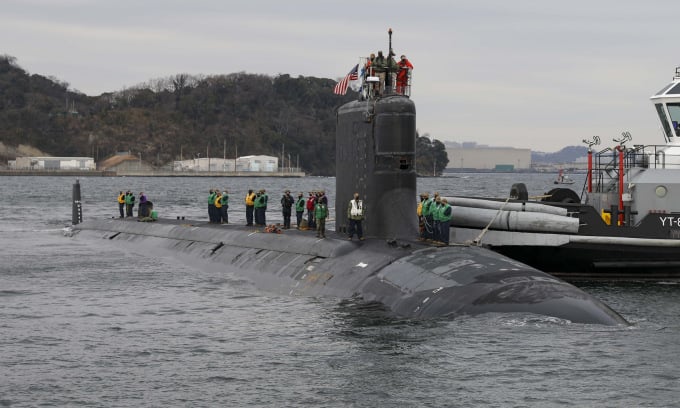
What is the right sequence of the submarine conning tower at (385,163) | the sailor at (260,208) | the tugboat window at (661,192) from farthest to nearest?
the sailor at (260,208) → the tugboat window at (661,192) → the submarine conning tower at (385,163)

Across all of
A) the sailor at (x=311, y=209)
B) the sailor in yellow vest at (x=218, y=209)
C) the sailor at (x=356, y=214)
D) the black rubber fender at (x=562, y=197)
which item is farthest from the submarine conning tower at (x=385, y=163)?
the sailor in yellow vest at (x=218, y=209)

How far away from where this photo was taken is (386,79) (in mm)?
23875

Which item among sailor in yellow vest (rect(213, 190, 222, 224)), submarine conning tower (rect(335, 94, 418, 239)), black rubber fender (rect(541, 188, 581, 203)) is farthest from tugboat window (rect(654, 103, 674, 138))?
sailor in yellow vest (rect(213, 190, 222, 224))

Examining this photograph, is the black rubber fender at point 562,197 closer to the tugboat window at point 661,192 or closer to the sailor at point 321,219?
the tugboat window at point 661,192

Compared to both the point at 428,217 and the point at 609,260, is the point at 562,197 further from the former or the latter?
the point at 428,217

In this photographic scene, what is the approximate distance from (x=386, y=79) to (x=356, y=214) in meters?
3.63

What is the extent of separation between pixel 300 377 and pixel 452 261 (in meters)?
5.50

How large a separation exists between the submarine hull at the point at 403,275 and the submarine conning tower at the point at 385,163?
2.34ft

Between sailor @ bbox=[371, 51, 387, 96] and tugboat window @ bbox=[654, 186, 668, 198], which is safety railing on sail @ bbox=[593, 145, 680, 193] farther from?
sailor @ bbox=[371, 51, 387, 96]

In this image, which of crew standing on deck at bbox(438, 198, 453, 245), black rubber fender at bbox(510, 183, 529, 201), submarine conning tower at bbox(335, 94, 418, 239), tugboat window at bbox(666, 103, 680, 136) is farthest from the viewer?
tugboat window at bbox(666, 103, 680, 136)

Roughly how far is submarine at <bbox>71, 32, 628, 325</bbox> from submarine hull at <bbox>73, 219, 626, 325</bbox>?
0.03 meters

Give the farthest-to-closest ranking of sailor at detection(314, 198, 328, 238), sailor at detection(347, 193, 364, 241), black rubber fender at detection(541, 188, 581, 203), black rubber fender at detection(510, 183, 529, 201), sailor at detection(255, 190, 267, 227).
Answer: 1. sailor at detection(255, 190, 267, 227)
2. black rubber fender at detection(541, 188, 581, 203)
3. black rubber fender at detection(510, 183, 529, 201)
4. sailor at detection(314, 198, 328, 238)
5. sailor at detection(347, 193, 364, 241)

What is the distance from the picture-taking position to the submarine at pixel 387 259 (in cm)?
1772

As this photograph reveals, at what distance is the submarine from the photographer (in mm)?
17719
